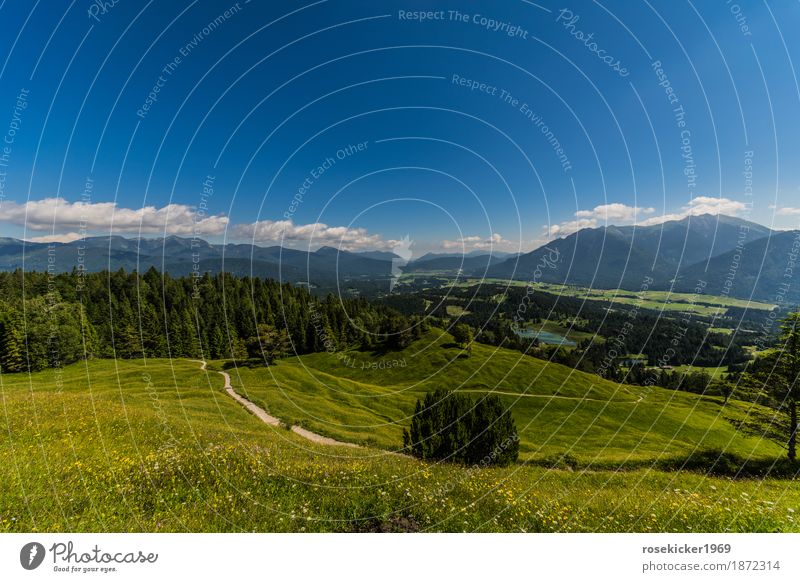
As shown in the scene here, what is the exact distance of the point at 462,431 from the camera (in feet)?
64.9

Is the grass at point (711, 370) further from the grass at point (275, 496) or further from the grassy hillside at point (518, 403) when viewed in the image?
the grass at point (275, 496)

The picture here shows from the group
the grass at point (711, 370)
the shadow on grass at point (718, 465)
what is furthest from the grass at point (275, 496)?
the grass at point (711, 370)

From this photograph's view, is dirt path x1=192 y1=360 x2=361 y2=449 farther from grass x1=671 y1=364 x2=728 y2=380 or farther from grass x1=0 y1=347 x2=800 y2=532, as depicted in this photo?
grass x1=671 y1=364 x2=728 y2=380

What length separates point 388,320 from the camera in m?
112

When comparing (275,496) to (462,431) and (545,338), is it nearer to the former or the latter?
(462,431)

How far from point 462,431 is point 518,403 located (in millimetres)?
65027

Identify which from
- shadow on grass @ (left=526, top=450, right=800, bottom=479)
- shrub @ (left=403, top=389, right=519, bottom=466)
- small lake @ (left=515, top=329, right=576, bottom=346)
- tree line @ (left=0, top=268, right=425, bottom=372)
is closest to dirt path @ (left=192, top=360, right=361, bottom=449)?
shrub @ (left=403, top=389, right=519, bottom=466)

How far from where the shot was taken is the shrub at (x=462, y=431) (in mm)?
18953

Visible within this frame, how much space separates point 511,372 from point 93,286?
150m

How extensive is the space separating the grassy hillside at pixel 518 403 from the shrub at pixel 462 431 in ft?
29.3

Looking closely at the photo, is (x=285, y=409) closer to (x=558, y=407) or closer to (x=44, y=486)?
(x=44, y=486)

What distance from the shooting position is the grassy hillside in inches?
1686

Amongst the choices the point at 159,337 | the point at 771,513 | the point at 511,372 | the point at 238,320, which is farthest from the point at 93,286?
the point at 771,513

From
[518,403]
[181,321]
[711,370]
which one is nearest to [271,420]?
[518,403]
